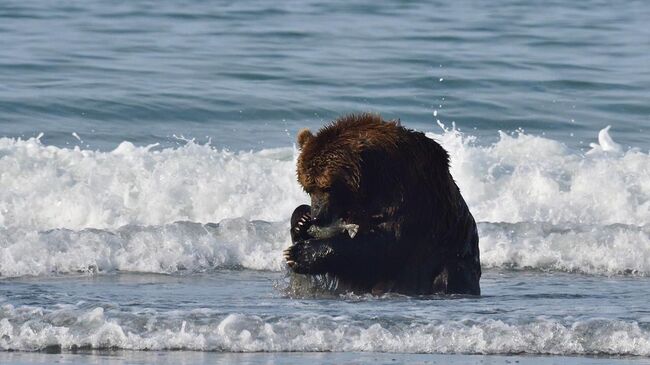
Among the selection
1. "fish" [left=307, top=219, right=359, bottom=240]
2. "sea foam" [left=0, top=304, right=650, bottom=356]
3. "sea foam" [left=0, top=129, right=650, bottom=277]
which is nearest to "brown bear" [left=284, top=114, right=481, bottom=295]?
"fish" [left=307, top=219, right=359, bottom=240]

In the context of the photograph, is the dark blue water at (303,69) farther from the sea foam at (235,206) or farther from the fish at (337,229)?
the fish at (337,229)

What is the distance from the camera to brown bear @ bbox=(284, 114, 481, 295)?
849 cm

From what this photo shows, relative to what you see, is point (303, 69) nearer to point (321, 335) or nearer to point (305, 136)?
point (305, 136)

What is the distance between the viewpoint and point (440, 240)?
341 inches

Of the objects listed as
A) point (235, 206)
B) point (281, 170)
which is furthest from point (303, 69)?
point (235, 206)

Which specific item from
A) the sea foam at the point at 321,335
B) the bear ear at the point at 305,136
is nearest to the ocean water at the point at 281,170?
the sea foam at the point at 321,335

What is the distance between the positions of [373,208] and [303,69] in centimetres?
1067

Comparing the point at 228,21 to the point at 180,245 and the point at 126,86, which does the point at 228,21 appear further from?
the point at 180,245

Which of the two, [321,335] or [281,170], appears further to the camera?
[281,170]

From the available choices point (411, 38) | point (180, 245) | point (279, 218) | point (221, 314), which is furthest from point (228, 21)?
point (221, 314)

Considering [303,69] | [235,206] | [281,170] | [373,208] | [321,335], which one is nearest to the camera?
[321,335]

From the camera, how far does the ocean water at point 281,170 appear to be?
7660mm

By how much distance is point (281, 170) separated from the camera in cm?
1380

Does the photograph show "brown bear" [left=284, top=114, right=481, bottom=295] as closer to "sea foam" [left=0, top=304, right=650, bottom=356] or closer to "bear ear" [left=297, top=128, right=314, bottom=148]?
"bear ear" [left=297, top=128, right=314, bottom=148]
